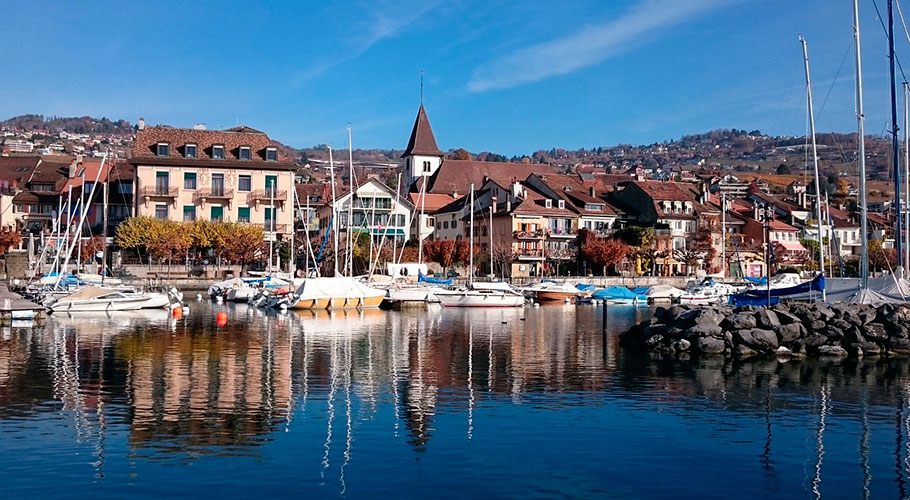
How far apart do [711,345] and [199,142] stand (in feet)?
228

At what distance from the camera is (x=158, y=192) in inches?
3516

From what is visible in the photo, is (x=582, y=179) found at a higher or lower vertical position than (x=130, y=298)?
higher

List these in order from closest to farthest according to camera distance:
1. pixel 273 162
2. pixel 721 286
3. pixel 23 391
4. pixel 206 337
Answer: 1. pixel 23 391
2. pixel 206 337
3. pixel 721 286
4. pixel 273 162

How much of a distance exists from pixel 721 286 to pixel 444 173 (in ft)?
212

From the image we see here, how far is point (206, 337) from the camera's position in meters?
40.5

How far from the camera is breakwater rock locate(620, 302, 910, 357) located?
3541 centimetres

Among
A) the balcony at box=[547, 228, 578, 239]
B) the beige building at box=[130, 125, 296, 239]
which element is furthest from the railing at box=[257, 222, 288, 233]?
the balcony at box=[547, 228, 578, 239]

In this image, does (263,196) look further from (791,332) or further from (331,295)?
(791,332)

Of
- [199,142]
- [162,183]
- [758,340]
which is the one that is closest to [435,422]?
[758,340]

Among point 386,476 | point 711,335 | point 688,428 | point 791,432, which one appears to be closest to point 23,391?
point 386,476

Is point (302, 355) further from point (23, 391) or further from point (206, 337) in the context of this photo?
point (23, 391)

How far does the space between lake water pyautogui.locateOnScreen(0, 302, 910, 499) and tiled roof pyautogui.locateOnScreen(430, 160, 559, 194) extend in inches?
3837

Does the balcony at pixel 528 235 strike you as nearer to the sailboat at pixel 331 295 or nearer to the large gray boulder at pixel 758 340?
the sailboat at pixel 331 295

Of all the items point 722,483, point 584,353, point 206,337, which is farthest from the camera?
point 206,337
